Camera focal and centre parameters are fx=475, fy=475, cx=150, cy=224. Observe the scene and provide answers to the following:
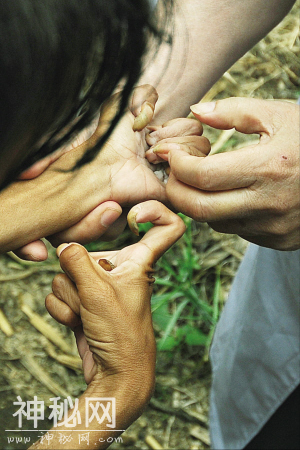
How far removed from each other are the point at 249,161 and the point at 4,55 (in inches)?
15.4

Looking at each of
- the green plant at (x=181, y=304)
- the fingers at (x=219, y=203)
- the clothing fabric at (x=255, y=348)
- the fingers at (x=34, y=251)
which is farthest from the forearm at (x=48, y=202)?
the green plant at (x=181, y=304)

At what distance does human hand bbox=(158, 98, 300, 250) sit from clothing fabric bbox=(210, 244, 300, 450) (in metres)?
0.22

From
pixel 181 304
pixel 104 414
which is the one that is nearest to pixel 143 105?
pixel 104 414

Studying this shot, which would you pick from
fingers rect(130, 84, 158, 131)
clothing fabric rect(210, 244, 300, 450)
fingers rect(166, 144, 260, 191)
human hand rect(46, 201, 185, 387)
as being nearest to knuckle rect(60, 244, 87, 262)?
human hand rect(46, 201, 185, 387)

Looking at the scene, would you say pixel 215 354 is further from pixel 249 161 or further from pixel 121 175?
pixel 249 161

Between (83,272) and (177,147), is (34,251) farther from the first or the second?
(177,147)

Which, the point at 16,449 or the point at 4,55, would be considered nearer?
the point at 4,55

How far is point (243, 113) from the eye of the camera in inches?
29.7

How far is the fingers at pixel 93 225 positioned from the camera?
891 millimetres

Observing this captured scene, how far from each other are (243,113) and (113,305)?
36cm

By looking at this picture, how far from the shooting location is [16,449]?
1.34 meters

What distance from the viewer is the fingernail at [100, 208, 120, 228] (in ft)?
2.91

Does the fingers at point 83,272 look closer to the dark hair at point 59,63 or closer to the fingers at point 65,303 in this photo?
the fingers at point 65,303

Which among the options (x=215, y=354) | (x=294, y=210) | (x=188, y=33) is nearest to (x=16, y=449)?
(x=215, y=354)
